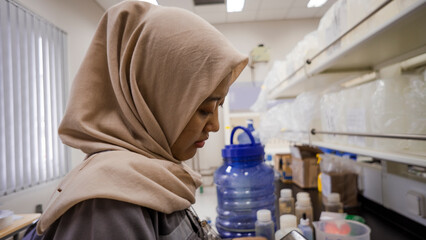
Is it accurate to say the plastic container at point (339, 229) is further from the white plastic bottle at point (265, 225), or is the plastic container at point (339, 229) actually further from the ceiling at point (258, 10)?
the ceiling at point (258, 10)

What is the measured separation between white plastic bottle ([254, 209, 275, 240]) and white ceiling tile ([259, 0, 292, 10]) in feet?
12.2

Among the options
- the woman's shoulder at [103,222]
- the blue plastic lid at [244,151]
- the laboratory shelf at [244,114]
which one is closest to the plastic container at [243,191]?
the blue plastic lid at [244,151]

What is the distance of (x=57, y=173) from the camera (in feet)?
9.08

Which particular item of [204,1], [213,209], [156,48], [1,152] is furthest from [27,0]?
[213,209]

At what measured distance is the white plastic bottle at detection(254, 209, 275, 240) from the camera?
108 cm

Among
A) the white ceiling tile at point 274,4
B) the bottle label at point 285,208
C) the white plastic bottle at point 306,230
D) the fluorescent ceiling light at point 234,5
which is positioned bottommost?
the bottle label at point 285,208

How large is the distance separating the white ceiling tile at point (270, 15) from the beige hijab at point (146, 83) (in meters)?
4.08

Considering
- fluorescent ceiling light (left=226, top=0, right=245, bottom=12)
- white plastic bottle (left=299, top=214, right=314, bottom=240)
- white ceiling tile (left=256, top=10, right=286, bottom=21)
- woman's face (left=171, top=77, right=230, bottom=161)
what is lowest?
white plastic bottle (left=299, top=214, right=314, bottom=240)

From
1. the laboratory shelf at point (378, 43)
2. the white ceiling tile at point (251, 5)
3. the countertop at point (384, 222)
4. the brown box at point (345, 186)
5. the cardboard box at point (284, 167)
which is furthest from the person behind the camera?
the white ceiling tile at point (251, 5)

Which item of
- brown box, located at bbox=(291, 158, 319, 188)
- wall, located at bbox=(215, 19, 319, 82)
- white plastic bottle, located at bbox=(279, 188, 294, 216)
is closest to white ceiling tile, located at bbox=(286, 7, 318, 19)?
wall, located at bbox=(215, 19, 319, 82)

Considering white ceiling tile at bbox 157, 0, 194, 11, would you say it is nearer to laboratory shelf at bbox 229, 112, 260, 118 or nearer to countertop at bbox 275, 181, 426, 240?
laboratory shelf at bbox 229, 112, 260, 118

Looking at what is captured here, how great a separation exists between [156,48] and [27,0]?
2597 millimetres

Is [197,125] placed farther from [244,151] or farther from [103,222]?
[244,151]

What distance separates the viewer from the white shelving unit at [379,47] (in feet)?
2.64
